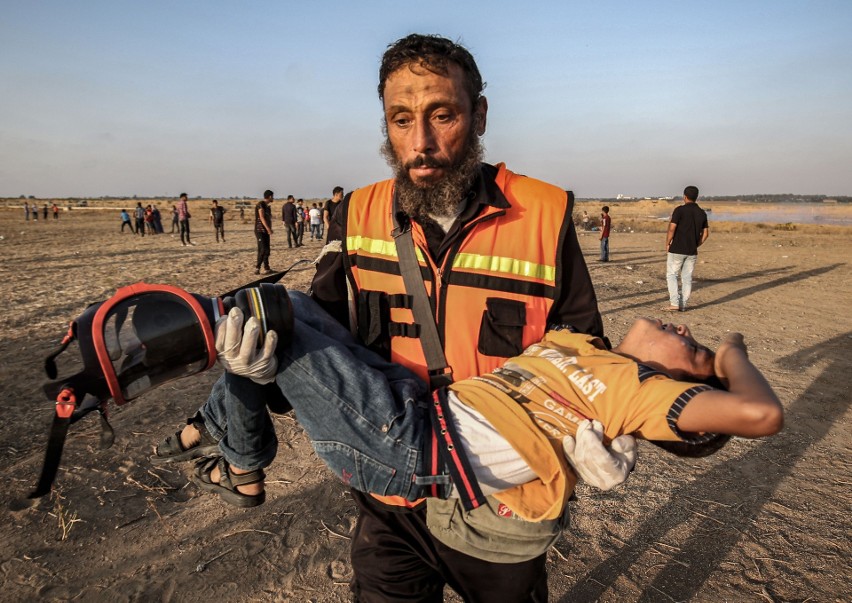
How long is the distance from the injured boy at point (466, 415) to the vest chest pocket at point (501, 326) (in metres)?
0.09

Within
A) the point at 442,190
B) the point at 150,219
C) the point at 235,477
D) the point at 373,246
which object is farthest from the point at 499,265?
the point at 150,219

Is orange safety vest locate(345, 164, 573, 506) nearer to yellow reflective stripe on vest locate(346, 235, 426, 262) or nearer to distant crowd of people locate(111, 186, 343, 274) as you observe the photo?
yellow reflective stripe on vest locate(346, 235, 426, 262)

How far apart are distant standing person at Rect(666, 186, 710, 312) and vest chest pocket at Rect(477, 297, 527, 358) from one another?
30.4ft

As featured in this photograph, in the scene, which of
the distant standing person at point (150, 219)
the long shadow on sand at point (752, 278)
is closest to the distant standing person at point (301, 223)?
the distant standing person at point (150, 219)

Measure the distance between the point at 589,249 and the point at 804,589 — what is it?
20453 mm

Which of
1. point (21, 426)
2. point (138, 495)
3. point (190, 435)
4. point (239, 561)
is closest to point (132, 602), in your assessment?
point (239, 561)

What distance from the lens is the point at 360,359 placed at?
2.01 m

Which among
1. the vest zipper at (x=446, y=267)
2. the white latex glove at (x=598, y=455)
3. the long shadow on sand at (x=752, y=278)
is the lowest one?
the long shadow on sand at (x=752, y=278)

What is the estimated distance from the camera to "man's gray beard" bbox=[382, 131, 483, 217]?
6.99 ft

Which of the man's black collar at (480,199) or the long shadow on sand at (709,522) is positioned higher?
the man's black collar at (480,199)

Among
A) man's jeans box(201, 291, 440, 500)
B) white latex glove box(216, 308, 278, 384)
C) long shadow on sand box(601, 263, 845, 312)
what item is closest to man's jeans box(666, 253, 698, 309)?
long shadow on sand box(601, 263, 845, 312)

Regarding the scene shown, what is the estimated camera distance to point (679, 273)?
10516 mm

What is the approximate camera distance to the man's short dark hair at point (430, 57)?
2.05 meters

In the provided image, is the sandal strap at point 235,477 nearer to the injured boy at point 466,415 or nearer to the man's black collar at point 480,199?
the injured boy at point 466,415
